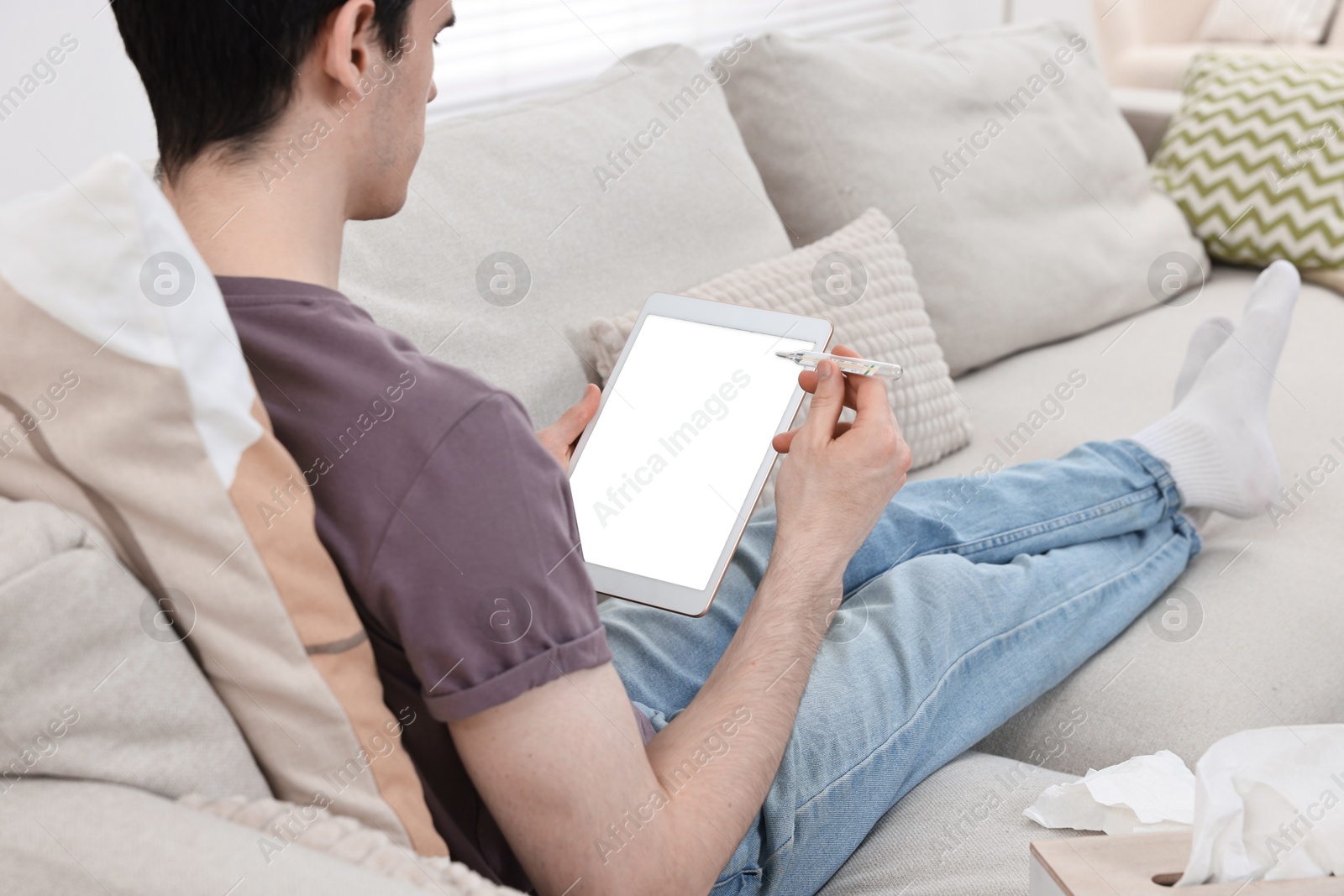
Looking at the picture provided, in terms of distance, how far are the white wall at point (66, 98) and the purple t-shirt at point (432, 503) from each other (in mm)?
825

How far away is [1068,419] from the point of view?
1.55m

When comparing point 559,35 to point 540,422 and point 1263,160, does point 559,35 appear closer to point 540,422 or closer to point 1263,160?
point 540,422

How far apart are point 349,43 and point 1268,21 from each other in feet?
14.0

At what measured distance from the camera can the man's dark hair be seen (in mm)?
680

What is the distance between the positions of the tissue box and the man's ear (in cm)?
61

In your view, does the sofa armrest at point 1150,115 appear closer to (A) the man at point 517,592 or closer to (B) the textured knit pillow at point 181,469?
(A) the man at point 517,592

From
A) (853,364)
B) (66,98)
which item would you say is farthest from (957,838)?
(66,98)

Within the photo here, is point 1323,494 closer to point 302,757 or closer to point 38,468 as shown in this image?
point 302,757

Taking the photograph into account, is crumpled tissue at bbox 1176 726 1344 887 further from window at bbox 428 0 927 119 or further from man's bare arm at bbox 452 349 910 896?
window at bbox 428 0 927 119

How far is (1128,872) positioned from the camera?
0.57m

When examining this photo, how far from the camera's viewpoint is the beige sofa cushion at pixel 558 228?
118 centimetres

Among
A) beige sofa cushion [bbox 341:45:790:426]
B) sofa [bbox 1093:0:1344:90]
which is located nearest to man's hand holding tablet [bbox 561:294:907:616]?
beige sofa cushion [bbox 341:45:790:426]

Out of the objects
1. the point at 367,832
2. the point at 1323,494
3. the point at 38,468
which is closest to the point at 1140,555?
the point at 1323,494

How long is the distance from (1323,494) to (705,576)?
0.86 meters
